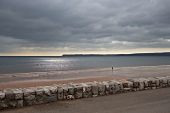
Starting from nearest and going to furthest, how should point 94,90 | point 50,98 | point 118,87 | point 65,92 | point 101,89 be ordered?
point 50,98 < point 65,92 < point 94,90 < point 101,89 < point 118,87

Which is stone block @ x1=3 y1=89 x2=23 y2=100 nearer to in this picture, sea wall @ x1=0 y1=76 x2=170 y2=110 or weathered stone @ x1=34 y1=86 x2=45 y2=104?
sea wall @ x1=0 y1=76 x2=170 y2=110

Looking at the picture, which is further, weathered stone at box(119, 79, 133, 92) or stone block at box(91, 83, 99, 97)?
weathered stone at box(119, 79, 133, 92)

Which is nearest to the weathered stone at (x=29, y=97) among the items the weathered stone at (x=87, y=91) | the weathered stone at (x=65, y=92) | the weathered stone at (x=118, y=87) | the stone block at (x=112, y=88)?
the weathered stone at (x=65, y=92)

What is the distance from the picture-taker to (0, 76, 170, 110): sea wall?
22.3ft

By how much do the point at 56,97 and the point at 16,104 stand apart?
4.76ft

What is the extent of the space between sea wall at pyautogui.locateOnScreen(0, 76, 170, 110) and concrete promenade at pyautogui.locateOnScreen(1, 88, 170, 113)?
0.80 feet

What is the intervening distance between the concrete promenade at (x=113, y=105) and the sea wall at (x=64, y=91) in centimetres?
24

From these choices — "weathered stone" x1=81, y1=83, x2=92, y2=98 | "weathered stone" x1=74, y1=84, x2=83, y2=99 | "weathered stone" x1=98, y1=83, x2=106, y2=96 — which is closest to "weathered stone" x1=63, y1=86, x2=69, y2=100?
"weathered stone" x1=74, y1=84, x2=83, y2=99

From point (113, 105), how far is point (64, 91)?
6.38 ft

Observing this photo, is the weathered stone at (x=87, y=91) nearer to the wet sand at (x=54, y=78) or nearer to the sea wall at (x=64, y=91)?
the sea wall at (x=64, y=91)

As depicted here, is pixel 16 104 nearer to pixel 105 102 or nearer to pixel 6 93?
pixel 6 93

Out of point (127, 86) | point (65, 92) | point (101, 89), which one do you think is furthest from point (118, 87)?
point (65, 92)

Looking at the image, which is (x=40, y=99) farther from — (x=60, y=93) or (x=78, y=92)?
(x=78, y=92)

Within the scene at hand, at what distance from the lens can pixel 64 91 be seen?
7.75 m
